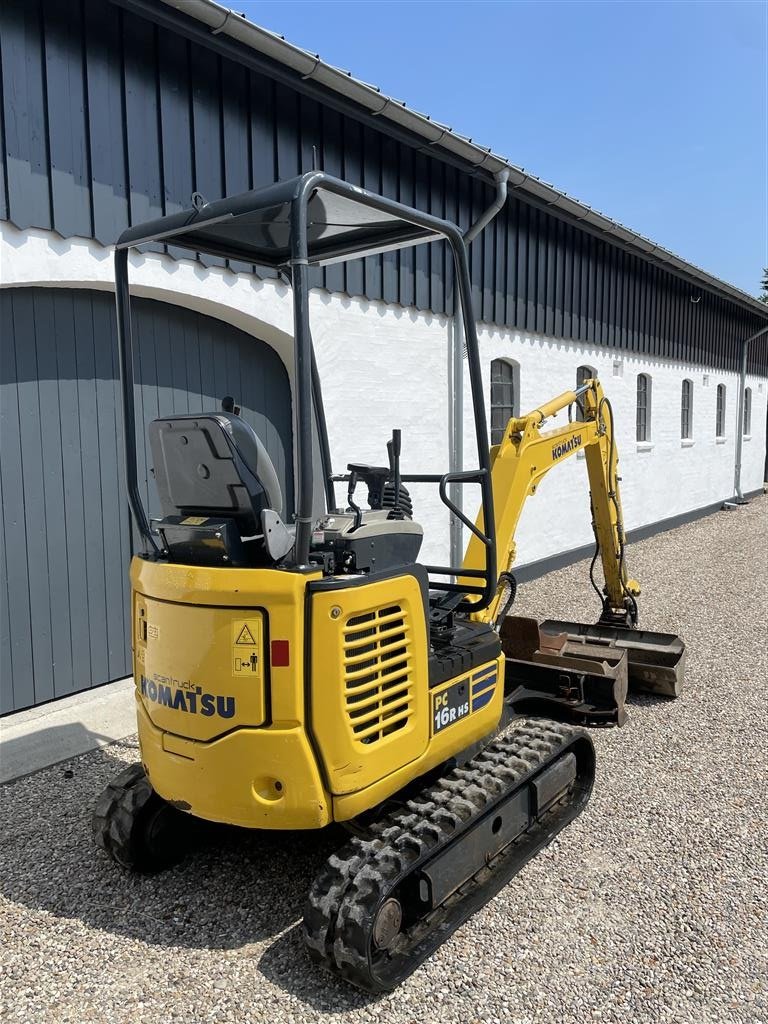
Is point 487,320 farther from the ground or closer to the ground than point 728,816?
farther from the ground

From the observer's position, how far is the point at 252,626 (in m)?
2.76

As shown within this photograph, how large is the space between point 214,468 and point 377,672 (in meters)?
0.96

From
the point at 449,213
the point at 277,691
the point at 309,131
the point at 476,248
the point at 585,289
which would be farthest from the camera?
the point at 585,289

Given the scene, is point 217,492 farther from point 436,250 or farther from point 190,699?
point 436,250

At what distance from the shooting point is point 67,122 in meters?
5.17

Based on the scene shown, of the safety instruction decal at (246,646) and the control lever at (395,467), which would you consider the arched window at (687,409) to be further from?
the safety instruction decal at (246,646)

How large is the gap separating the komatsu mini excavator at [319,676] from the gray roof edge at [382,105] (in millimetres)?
2633

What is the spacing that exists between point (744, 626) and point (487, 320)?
13.9 ft

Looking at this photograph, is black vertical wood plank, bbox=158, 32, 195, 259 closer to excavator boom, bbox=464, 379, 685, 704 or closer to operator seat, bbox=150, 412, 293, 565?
excavator boom, bbox=464, 379, 685, 704

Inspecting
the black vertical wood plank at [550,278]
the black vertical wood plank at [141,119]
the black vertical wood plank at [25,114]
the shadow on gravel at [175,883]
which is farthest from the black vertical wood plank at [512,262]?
the shadow on gravel at [175,883]

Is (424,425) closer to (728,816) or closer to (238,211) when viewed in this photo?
(728,816)

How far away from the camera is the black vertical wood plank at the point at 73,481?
5441mm

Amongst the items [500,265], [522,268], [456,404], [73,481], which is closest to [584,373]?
[522,268]

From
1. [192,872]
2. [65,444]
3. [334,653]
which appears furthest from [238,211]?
[65,444]
